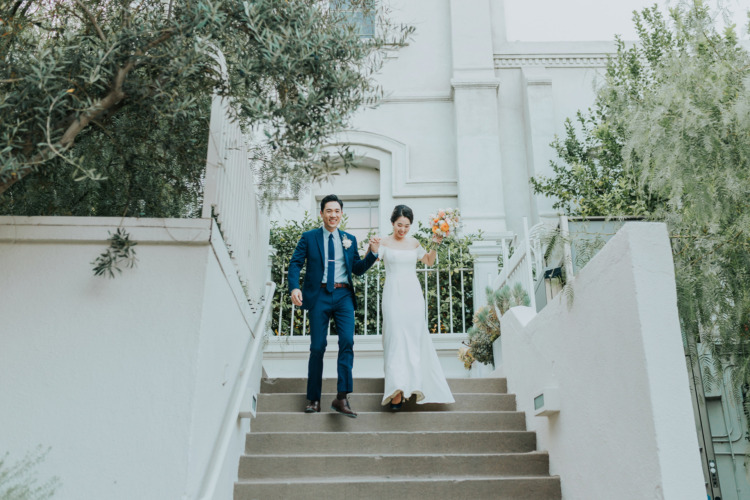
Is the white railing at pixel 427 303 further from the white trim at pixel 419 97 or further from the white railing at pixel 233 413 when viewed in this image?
the white trim at pixel 419 97

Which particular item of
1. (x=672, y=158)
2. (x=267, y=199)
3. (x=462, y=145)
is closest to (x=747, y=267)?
(x=672, y=158)

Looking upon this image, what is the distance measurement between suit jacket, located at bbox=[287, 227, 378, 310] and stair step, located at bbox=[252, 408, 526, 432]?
2.91ft

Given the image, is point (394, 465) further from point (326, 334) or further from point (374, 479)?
point (326, 334)

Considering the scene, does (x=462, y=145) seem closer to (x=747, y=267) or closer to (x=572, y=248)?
(x=572, y=248)

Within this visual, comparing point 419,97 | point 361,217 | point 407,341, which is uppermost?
point 419,97

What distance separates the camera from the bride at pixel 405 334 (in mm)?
5383

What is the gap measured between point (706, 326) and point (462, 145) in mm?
7528

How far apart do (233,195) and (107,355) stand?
1385mm

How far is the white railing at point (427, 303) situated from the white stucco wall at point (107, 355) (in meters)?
5.14

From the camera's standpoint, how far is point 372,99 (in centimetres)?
392

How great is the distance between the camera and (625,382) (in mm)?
3428

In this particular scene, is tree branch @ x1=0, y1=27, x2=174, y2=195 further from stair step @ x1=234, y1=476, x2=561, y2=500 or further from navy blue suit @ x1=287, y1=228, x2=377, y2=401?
stair step @ x1=234, y1=476, x2=561, y2=500

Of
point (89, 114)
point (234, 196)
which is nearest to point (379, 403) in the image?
point (234, 196)

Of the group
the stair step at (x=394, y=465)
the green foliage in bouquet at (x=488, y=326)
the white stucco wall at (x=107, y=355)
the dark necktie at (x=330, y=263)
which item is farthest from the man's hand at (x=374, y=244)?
the white stucco wall at (x=107, y=355)
